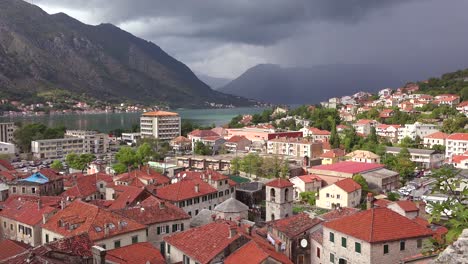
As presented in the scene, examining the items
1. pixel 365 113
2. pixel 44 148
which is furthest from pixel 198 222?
pixel 365 113

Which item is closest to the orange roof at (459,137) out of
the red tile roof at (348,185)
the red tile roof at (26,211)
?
the red tile roof at (348,185)

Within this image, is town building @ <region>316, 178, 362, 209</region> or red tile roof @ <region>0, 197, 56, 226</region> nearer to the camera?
red tile roof @ <region>0, 197, 56, 226</region>

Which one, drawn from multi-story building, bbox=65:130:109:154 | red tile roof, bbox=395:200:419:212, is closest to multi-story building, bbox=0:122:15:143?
multi-story building, bbox=65:130:109:154

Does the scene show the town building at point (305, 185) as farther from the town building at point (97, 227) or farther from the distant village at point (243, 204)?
the town building at point (97, 227)

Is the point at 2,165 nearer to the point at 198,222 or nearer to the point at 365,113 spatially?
the point at 198,222

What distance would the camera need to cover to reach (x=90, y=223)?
907 inches

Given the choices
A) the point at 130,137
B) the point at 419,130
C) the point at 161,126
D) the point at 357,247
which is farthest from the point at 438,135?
the point at 130,137

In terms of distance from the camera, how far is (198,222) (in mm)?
29891

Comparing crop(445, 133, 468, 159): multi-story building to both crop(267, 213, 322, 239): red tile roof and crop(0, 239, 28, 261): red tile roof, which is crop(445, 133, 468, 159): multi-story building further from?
crop(0, 239, 28, 261): red tile roof

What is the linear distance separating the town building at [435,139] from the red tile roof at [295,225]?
59683mm

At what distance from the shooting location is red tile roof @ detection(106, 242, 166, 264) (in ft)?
67.1

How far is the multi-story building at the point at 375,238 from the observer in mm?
18156

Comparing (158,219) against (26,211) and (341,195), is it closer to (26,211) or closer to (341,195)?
(26,211)

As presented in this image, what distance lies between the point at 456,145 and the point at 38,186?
6210 centimetres
